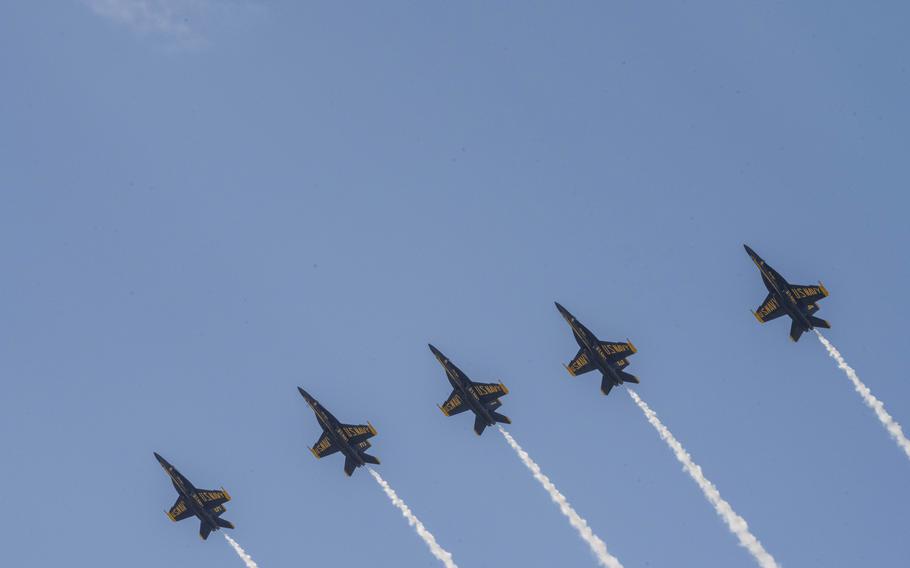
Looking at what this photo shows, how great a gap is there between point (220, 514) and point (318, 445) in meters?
16.0

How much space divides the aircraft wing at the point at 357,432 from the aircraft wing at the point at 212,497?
18.8 m

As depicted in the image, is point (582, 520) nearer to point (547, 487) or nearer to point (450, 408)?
point (547, 487)

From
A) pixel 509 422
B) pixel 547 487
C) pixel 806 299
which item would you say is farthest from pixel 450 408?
pixel 806 299

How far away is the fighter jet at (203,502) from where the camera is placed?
476ft

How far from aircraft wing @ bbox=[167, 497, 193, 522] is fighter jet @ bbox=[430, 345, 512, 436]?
39.4 meters

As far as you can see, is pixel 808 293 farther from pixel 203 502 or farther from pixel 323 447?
pixel 203 502

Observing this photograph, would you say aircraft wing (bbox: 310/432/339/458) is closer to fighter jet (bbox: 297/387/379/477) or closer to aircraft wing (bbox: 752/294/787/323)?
fighter jet (bbox: 297/387/379/477)

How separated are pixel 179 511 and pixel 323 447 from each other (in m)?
21.9

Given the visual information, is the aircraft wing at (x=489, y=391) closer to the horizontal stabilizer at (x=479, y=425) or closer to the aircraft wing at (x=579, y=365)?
the horizontal stabilizer at (x=479, y=425)

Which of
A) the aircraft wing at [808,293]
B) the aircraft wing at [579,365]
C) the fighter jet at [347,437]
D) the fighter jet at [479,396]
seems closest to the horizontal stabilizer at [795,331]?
the aircraft wing at [808,293]

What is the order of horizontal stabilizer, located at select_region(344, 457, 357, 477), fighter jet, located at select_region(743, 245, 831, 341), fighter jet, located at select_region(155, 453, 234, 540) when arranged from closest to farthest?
fighter jet, located at select_region(743, 245, 831, 341) < horizontal stabilizer, located at select_region(344, 457, 357, 477) < fighter jet, located at select_region(155, 453, 234, 540)

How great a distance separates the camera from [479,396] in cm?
13825

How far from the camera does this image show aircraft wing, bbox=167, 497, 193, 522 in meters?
147

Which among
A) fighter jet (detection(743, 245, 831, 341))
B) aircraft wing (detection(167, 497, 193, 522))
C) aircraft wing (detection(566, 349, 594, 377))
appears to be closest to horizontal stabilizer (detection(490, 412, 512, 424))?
aircraft wing (detection(566, 349, 594, 377))
